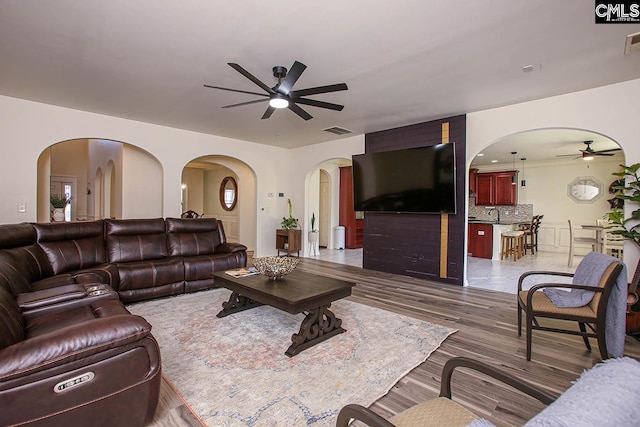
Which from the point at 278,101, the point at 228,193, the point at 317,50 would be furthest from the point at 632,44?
the point at 228,193

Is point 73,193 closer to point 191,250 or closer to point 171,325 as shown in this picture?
point 191,250

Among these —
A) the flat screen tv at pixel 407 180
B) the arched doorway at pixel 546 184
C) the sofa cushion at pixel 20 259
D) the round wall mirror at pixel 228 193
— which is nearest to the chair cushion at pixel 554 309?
the flat screen tv at pixel 407 180

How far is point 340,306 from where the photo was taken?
12.2 feet

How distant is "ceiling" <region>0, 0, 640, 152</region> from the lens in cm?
232

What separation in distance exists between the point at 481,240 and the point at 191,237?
22.0 feet

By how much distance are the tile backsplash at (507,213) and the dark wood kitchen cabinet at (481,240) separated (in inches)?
82.7

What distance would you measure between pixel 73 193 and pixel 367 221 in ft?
32.2

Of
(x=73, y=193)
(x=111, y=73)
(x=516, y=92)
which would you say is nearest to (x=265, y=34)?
(x=111, y=73)

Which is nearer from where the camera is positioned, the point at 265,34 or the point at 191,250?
→ the point at 265,34

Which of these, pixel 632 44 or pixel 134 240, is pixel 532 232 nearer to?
pixel 632 44

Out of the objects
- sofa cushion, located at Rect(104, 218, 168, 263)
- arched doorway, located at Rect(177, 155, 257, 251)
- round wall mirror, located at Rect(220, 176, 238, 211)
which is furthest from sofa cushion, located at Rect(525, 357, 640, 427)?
round wall mirror, located at Rect(220, 176, 238, 211)

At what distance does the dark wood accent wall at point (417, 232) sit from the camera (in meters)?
4.91

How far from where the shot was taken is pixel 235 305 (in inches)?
138

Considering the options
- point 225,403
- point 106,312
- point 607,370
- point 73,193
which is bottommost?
point 225,403
